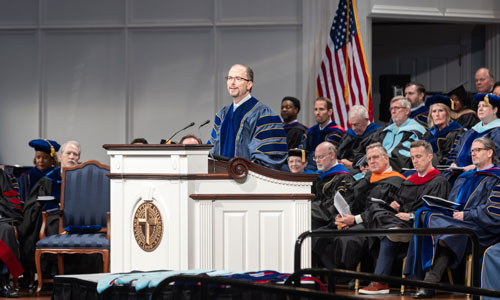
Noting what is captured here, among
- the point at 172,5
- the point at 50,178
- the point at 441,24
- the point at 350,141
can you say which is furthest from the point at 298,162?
the point at 441,24

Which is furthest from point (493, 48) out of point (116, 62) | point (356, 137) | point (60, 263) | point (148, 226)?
point (148, 226)

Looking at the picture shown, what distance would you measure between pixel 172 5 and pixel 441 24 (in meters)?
4.49

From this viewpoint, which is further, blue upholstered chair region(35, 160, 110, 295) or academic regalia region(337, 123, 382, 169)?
academic regalia region(337, 123, 382, 169)

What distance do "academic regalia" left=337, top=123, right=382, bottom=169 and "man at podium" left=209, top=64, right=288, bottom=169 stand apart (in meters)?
3.26

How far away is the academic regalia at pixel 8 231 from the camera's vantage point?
7.05 metres

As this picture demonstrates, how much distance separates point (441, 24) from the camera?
1295 centimetres

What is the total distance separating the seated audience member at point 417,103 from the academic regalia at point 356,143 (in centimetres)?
51

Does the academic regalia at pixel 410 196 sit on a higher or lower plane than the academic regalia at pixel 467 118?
lower

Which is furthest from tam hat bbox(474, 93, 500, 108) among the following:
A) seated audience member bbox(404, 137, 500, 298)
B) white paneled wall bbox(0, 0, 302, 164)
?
white paneled wall bbox(0, 0, 302, 164)

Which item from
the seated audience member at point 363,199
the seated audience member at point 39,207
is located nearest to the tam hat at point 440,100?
the seated audience member at point 363,199

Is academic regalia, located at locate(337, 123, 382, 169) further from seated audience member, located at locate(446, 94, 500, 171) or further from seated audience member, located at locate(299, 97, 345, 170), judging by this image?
seated audience member, located at locate(446, 94, 500, 171)

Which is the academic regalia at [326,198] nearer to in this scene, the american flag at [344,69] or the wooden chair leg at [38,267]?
the american flag at [344,69]

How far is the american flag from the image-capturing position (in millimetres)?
10000

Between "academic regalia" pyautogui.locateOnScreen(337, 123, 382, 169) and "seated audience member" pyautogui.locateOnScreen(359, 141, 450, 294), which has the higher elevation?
"academic regalia" pyautogui.locateOnScreen(337, 123, 382, 169)
